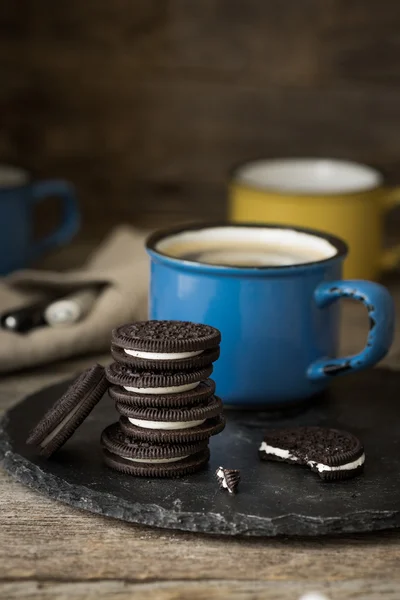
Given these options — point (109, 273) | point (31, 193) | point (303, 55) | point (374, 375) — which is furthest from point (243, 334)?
point (303, 55)

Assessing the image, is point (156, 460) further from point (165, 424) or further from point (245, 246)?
point (245, 246)

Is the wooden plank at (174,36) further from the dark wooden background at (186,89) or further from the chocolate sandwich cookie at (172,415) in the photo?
the chocolate sandwich cookie at (172,415)

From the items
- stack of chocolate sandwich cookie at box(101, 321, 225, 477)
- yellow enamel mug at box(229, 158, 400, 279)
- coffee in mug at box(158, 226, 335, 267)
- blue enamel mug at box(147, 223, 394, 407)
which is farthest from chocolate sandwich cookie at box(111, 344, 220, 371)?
yellow enamel mug at box(229, 158, 400, 279)

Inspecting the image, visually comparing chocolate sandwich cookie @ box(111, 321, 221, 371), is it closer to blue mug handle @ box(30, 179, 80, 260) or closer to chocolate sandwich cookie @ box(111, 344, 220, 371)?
chocolate sandwich cookie @ box(111, 344, 220, 371)

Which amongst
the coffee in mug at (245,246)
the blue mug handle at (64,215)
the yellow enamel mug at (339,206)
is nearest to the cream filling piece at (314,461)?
the coffee in mug at (245,246)

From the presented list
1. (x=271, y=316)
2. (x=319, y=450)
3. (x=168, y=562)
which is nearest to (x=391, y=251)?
(x=271, y=316)

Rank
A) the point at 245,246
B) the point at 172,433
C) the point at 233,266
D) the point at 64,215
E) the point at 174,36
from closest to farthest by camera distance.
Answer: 1. the point at 172,433
2. the point at 233,266
3. the point at 245,246
4. the point at 64,215
5. the point at 174,36
